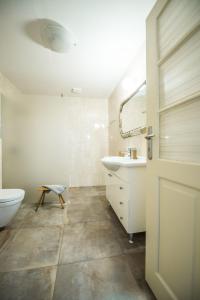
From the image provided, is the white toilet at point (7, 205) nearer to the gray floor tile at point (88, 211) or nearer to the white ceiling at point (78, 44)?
the gray floor tile at point (88, 211)

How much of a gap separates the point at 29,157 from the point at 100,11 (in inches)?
82.3

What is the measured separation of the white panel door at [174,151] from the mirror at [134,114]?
0.83 m

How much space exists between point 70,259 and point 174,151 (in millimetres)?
1278

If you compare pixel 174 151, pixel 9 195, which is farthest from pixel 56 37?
pixel 9 195

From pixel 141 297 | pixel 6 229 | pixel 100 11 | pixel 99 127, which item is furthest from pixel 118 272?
pixel 99 127

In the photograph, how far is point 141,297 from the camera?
0.89 meters

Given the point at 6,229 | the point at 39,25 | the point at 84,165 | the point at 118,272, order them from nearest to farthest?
1. the point at 118,272
2. the point at 39,25
3. the point at 6,229
4. the point at 84,165

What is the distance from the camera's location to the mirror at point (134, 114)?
1.72 metres

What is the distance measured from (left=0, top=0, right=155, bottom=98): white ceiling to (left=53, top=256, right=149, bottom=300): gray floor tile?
90.5 inches

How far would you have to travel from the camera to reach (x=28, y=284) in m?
0.97

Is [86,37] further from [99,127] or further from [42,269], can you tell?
[42,269]

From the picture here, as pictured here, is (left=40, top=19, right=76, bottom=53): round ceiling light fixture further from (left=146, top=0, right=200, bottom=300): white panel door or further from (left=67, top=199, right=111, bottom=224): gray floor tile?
(left=67, top=199, right=111, bottom=224): gray floor tile

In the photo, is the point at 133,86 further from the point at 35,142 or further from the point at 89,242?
the point at 89,242

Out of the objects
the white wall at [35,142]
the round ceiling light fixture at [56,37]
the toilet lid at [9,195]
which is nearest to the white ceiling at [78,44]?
the round ceiling light fixture at [56,37]
